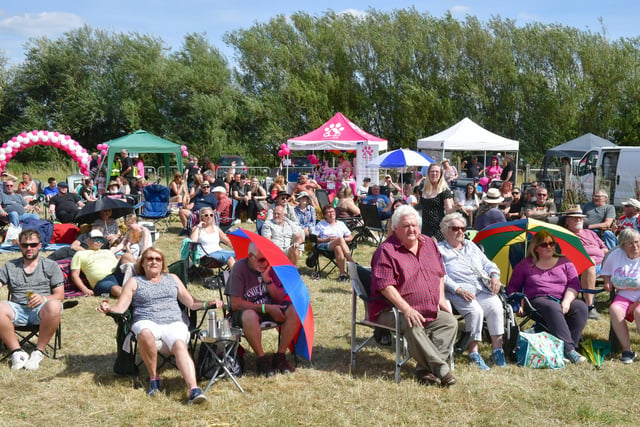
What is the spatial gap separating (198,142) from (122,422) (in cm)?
2764

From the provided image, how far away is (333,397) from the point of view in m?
4.06

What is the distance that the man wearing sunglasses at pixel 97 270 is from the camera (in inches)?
261

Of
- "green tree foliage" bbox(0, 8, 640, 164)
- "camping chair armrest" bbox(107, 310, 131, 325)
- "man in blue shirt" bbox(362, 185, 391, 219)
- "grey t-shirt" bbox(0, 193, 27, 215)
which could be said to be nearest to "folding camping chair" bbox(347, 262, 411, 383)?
"camping chair armrest" bbox(107, 310, 131, 325)

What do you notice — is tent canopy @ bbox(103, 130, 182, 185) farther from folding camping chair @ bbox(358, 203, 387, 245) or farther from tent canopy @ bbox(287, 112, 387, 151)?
folding camping chair @ bbox(358, 203, 387, 245)

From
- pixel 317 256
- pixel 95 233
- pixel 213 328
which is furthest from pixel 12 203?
pixel 213 328

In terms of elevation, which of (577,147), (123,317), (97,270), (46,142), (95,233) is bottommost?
(97,270)

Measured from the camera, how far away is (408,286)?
4.37 m

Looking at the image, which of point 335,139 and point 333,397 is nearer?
point 333,397

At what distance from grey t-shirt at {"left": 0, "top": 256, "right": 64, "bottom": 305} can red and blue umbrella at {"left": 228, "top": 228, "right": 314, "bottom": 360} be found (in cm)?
145

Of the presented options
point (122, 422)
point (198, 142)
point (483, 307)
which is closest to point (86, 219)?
point (122, 422)

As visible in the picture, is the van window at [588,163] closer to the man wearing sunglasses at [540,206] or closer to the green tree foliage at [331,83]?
the man wearing sunglasses at [540,206]

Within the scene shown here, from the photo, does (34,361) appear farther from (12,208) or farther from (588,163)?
(588,163)

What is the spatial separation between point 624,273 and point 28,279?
4546 millimetres

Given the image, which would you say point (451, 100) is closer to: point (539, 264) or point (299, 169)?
point (299, 169)
